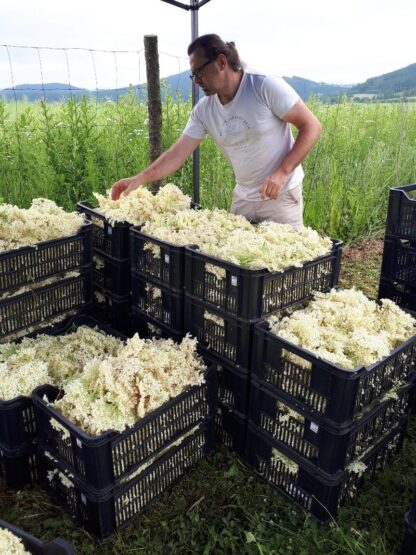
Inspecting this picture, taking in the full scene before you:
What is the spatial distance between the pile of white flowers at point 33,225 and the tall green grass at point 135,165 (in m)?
2.66

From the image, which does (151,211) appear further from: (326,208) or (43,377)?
(326,208)

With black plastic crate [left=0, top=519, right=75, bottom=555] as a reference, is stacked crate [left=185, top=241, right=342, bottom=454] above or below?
above

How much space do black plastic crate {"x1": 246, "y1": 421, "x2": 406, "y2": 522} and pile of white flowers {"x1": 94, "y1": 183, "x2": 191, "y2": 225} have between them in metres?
1.47

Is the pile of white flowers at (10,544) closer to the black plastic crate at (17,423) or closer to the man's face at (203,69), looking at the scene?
the black plastic crate at (17,423)

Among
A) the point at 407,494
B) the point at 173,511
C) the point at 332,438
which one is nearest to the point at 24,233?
the point at 173,511

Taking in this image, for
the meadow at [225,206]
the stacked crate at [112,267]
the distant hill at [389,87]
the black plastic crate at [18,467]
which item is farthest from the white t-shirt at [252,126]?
the distant hill at [389,87]

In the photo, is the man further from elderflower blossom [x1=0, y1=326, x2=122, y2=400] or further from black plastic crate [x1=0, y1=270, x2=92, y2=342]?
elderflower blossom [x1=0, y1=326, x2=122, y2=400]

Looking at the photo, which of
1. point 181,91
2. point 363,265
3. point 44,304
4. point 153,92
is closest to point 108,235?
point 44,304

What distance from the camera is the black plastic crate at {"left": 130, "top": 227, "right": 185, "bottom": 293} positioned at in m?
2.61

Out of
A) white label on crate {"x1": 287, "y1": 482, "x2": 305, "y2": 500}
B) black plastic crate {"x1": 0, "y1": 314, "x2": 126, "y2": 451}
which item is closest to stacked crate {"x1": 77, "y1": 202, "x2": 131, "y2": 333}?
black plastic crate {"x1": 0, "y1": 314, "x2": 126, "y2": 451}

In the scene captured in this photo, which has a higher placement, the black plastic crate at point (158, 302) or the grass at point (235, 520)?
the black plastic crate at point (158, 302)

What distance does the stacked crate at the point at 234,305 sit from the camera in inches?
91.0

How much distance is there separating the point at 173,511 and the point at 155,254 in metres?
1.34

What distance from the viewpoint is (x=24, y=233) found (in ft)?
9.08
